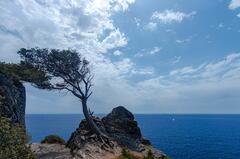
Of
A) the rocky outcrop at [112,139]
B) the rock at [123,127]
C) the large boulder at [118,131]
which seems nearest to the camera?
the rocky outcrop at [112,139]

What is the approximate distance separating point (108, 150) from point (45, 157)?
29.6 feet

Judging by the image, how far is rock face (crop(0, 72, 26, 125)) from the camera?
35.7m

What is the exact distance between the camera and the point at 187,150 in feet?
363

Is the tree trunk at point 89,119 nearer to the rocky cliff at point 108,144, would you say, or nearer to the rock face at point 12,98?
the rocky cliff at point 108,144

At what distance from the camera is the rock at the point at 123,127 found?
48053 mm

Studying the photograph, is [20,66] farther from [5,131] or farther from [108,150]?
[5,131]

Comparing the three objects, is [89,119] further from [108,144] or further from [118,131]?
[118,131]

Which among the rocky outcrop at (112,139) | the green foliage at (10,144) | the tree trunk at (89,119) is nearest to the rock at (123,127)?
the rocky outcrop at (112,139)

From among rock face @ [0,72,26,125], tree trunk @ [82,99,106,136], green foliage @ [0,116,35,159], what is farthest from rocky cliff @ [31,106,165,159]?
green foliage @ [0,116,35,159]

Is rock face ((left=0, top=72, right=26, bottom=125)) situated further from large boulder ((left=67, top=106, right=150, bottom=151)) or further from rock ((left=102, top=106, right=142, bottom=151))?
rock ((left=102, top=106, right=142, bottom=151))

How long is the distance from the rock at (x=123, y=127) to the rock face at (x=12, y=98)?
16636mm

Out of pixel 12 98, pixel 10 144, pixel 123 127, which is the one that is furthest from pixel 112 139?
pixel 10 144

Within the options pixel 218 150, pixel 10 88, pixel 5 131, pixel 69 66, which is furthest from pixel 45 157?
pixel 218 150

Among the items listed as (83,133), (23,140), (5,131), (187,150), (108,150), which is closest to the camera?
(5,131)
